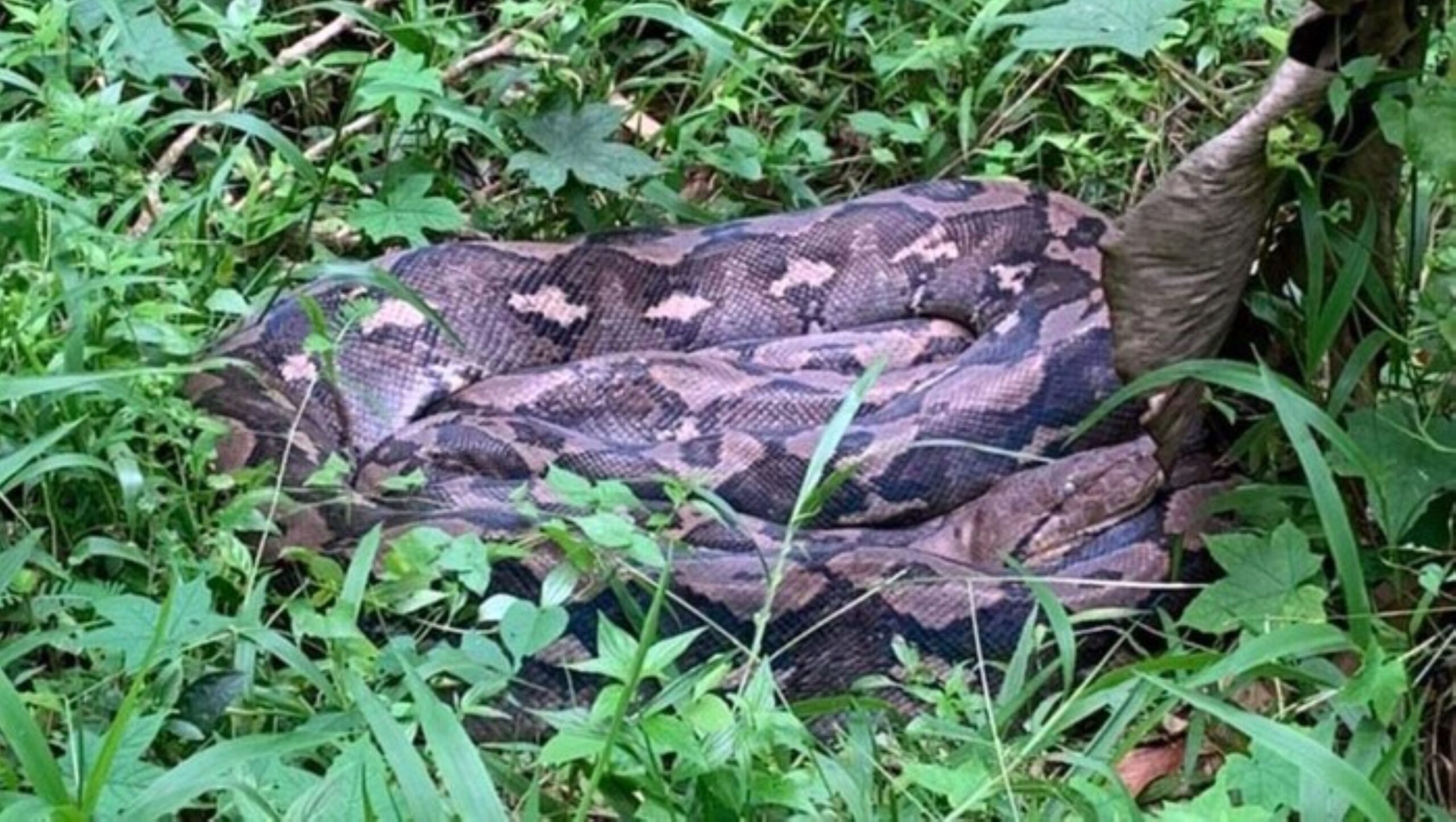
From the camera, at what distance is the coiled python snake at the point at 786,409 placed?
4180 mm

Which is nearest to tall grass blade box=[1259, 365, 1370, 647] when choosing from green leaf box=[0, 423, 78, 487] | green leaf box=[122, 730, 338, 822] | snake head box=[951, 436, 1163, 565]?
snake head box=[951, 436, 1163, 565]

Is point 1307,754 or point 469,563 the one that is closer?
point 1307,754

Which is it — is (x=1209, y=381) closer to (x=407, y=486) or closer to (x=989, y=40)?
(x=407, y=486)

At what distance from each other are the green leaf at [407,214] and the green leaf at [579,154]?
0.24 metres

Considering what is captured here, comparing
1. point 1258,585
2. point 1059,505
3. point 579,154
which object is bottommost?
point 1059,505

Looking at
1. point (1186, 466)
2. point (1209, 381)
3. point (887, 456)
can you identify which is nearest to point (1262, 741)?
point (1209, 381)

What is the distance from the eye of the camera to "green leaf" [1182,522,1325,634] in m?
3.54

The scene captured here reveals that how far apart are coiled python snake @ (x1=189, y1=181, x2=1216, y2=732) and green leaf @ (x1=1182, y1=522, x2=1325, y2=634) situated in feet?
1.39

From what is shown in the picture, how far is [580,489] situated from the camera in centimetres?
362

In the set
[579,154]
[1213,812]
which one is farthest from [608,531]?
[579,154]

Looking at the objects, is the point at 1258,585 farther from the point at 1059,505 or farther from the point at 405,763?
the point at 405,763

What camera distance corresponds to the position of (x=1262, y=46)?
20.3 feet

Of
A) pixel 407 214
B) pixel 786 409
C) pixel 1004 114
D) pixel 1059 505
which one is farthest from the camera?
pixel 1004 114

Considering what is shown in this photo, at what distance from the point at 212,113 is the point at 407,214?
0.66 m
